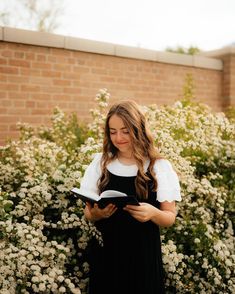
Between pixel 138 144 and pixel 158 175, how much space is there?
0.72ft

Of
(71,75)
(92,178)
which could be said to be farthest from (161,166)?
(71,75)

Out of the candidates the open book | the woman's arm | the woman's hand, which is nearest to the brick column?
the woman's arm

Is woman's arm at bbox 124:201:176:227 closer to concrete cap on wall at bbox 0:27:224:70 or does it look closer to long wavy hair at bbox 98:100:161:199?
long wavy hair at bbox 98:100:161:199

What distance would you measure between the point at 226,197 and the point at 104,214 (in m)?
2.12

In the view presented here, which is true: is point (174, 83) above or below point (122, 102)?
above

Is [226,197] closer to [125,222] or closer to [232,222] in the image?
[232,222]

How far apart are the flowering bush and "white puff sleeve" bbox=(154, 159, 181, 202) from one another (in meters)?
0.82

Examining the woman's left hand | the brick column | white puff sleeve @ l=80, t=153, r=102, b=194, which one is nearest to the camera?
the woman's left hand

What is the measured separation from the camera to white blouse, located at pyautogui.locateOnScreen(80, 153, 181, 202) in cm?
248

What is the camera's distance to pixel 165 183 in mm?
2498

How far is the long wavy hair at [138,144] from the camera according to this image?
2477 millimetres

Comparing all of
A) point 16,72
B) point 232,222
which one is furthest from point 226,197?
point 16,72

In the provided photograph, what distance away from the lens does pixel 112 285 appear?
254 cm

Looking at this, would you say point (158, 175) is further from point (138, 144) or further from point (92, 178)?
point (92, 178)
